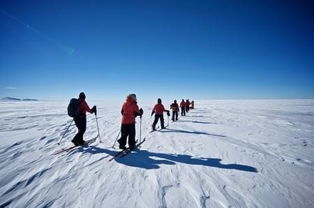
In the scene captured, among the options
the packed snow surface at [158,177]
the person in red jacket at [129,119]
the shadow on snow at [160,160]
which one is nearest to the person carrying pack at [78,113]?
the packed snow surface at [158,177]

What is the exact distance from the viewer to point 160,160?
4.76 metres

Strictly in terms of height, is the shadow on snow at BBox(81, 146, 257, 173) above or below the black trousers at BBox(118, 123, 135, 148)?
below

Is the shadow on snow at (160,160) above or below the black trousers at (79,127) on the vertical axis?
below

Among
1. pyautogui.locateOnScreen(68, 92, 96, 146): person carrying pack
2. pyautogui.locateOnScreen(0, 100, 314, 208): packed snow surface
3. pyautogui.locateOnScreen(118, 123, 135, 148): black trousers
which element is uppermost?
pyautogui.locateOnScreen(68, 92, 96, 146): person carrying pack

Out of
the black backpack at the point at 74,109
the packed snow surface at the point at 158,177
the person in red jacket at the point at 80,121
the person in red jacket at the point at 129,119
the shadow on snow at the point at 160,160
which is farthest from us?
the person in red jacket at the point at 80,121

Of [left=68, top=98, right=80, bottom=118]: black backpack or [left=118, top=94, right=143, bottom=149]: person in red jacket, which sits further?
[left=68, top=98, right=80, bottom=118]: black backpack

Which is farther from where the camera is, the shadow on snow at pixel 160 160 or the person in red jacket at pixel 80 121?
the person in red jacket at pixel 80 121

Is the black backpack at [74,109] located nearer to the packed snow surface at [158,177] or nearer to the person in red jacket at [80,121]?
the person in red jacket at [80,121]

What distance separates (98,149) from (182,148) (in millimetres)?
2972

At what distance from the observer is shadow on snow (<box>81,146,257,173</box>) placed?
4367 millimetres

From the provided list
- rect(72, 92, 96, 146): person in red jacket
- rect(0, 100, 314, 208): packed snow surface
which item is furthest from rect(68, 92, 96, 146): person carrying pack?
rect(0, 100, 314, 208): packed snow surface

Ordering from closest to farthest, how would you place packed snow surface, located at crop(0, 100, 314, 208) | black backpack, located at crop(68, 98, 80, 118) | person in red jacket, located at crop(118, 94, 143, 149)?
packed snow surface, located at crop(0, 100, 314, 208)
person in red jacket, located at crop(118, 94, 143, 149)
black backpack, located at crop(68, 98, 80, 118)

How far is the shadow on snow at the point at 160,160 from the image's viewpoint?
172 inches

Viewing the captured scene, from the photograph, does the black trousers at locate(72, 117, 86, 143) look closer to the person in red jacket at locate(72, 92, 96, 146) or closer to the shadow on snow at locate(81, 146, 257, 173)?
the person in red jacket at locate(72, 92, 96, 146)
